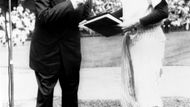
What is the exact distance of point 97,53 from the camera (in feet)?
14.4

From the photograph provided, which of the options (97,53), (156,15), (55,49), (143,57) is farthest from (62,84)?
(97,53)

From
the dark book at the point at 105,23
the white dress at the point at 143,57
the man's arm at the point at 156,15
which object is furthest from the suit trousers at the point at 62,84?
the man's arm at the point at 156,15

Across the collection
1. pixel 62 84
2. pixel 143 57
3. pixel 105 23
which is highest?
pixel 105 23

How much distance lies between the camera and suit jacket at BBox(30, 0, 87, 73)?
314 centimetres

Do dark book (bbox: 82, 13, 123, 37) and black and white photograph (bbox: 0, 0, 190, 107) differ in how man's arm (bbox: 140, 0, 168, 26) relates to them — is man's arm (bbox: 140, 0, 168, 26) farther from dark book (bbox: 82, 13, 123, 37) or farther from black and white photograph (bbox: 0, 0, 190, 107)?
dark book (bbox: 82, 13, 123, 37)

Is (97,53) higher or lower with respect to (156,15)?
lower

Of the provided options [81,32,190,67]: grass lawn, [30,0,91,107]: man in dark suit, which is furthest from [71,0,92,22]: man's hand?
[81,32,190,67]: grass lawn

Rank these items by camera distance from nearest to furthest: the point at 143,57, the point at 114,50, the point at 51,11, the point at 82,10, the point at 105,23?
the point at 51,11
the point at 82,10
the point at 105,23
the point at 143,57
the point at 114,50

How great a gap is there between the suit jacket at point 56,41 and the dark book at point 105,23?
3.3 inches

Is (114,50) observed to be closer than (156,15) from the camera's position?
No

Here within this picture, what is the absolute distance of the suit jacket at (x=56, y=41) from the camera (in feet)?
10.3

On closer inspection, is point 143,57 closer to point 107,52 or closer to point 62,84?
point 62,84

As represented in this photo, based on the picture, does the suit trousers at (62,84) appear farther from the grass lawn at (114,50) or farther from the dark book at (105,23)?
the grass lawn at (114,50)

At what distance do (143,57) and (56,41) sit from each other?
0.73m
